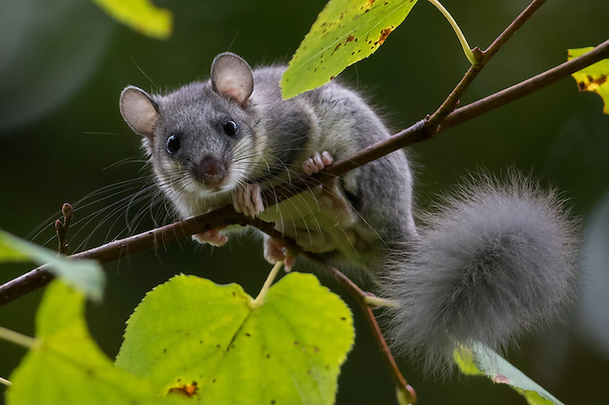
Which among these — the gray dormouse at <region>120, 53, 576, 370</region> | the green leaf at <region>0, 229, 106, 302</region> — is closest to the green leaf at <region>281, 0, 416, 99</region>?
the green leaf at <region>0, 229, 106, 302</region>

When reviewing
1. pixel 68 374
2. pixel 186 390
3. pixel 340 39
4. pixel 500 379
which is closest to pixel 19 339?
pixel 68 374

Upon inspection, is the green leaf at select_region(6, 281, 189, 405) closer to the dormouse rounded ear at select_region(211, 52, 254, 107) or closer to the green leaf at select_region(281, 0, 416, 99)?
the green leaf at select_region(281, 0, 416, 99)

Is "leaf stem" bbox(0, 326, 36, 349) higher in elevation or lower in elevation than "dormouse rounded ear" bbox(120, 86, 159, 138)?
lower

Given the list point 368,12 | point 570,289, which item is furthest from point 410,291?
point 368,12

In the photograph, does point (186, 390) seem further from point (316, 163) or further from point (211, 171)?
point (316, 163)

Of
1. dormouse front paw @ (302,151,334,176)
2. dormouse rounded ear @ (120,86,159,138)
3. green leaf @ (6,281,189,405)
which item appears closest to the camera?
green leaf @ (6,281,189,405)

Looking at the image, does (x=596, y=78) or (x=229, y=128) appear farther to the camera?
(x=229, y=128)
